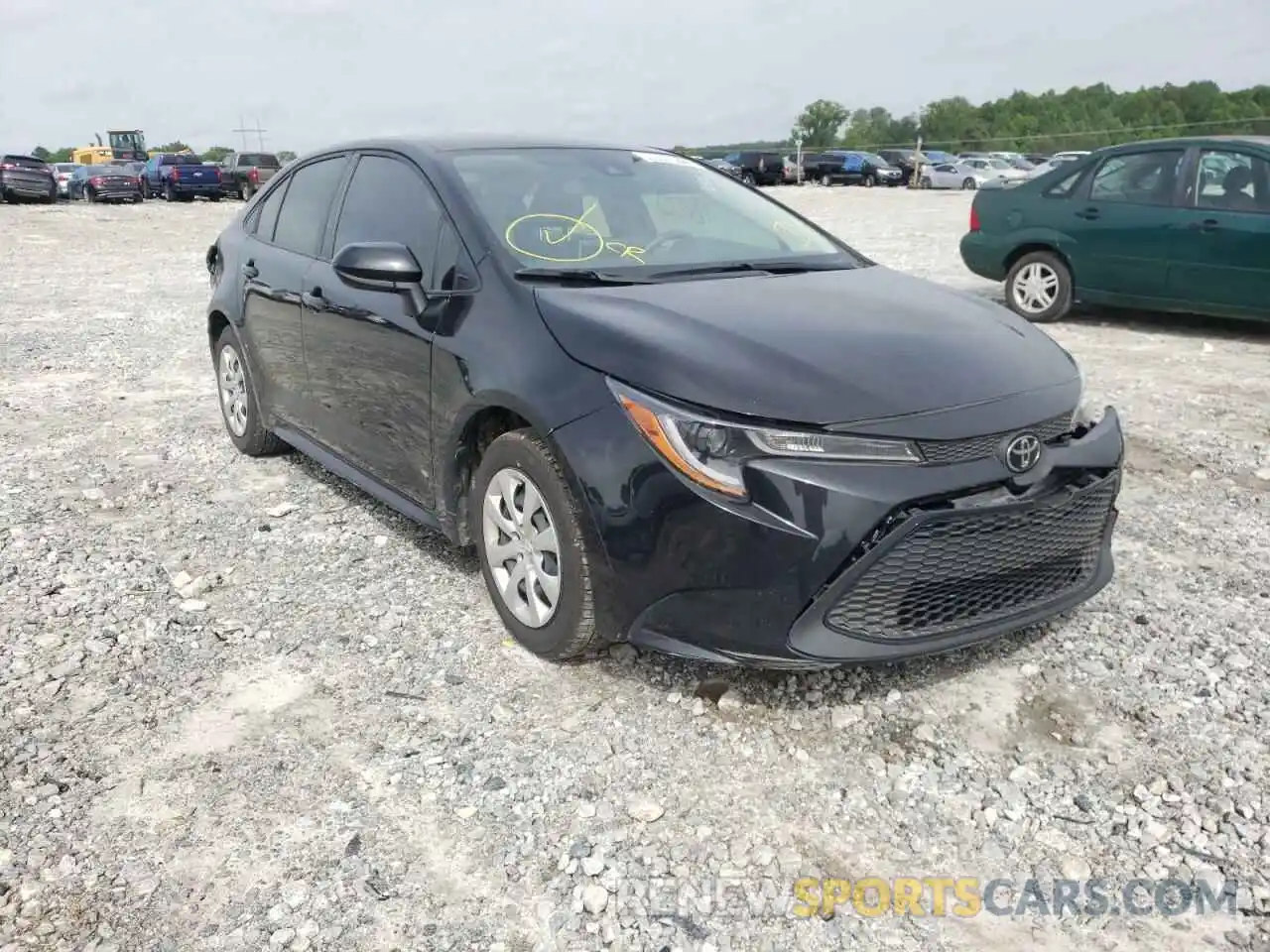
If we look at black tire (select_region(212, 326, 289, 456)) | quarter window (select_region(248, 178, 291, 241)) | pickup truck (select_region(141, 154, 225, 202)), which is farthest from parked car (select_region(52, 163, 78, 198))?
quarter window (select_region(248, 178, 291, 241))

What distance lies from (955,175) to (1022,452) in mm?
37827

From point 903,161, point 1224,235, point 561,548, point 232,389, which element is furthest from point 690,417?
point 903,161

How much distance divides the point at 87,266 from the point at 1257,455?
1482cm

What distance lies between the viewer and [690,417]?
8.86 ft

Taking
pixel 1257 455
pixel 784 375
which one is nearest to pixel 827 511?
pixel 784 375

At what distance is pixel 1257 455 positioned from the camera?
538 centimetres

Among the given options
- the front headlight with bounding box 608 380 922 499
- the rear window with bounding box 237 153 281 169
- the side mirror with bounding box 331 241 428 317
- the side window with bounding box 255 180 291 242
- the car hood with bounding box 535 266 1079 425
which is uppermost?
the rear window with bounding box 237 153 281 169

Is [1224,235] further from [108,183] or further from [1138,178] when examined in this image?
[108,183]

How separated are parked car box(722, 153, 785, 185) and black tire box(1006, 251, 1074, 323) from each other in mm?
33905

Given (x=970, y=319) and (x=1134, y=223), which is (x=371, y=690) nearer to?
(x=970, y=319)

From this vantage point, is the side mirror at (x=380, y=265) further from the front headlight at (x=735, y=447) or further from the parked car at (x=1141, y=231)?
the parked car at (x=1141, y=231)

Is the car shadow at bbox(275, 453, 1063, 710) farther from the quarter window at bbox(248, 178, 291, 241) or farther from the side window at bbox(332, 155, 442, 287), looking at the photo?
the quarter window at bbox(248, 178, 291, 241)

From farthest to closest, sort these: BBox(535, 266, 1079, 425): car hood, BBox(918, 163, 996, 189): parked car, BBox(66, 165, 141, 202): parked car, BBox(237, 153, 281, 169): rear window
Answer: BBox(918, 163, 996, 189): parked car < BBox(237, 153, 281, 169): rear window < BBox(66, 165, 141, 202): parked car < BBox(535, 266, 1079, 425): car hood

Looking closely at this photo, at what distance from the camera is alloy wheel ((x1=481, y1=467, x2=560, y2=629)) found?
124 inches
